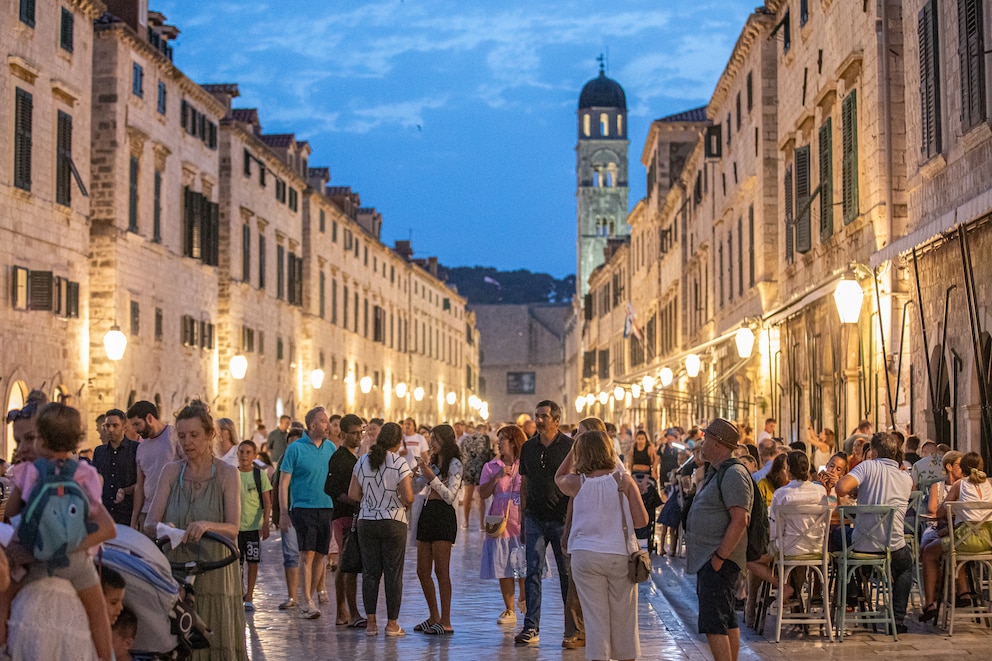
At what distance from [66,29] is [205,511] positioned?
2081 centimetres

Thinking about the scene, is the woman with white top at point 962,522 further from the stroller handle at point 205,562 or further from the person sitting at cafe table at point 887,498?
the stroller handle at point 205,562

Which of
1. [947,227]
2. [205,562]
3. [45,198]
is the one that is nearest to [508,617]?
[205,562]

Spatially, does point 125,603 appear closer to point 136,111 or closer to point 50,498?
point 50,498

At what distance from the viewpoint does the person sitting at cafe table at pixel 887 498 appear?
1109 cm

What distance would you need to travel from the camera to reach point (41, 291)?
993 inches

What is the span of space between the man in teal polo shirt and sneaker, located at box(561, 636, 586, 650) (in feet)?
10.2

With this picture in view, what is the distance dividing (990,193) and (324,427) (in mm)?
6503

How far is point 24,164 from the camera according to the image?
2447cm

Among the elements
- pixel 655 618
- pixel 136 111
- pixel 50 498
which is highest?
pixel 136 111

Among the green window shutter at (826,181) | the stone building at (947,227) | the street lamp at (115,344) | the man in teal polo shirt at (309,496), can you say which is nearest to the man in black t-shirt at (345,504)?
the man in teal polo shirt at (309,496)

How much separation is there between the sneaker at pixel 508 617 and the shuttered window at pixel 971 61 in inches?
262

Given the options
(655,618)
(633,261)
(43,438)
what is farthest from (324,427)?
(633,261)

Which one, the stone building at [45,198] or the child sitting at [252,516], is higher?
the stone building at [45,198]

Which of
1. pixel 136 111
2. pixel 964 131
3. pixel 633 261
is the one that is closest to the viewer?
pixel 964 131
